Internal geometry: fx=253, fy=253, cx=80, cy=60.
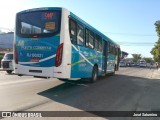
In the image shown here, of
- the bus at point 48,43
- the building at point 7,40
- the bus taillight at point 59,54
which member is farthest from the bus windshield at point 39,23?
the building at point 7,40

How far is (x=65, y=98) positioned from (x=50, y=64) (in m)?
1.85

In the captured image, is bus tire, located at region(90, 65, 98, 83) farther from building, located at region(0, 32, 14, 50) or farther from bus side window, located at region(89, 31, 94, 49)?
building, located at region(0, 32, 14, 50)

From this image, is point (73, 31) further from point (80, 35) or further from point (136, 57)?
point (136, 57)

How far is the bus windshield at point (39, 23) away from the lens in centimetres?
1071

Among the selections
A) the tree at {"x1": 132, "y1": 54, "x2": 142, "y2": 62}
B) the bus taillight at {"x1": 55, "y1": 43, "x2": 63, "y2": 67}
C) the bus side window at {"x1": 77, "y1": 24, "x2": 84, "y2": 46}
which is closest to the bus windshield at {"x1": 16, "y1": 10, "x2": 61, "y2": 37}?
the bus taillight at {"x1": 55, "y1": 43, "x2": 63, "y2": 67}

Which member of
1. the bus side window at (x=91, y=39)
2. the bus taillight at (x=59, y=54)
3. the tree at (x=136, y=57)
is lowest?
the bus taillight at (x=59, y=54)

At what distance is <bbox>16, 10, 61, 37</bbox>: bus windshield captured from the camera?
10.7 m

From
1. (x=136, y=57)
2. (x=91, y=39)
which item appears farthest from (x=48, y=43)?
(x=136, y=57)

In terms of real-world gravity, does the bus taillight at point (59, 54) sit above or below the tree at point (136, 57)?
below

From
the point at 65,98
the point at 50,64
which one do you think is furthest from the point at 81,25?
the point at 65,98

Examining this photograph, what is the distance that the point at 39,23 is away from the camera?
36.0ft

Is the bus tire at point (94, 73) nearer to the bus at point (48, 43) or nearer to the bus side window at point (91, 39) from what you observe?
the bus side window at point (91, 39)

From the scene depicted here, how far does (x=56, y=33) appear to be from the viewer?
10.6 m

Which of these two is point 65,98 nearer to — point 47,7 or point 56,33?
point 56,33
